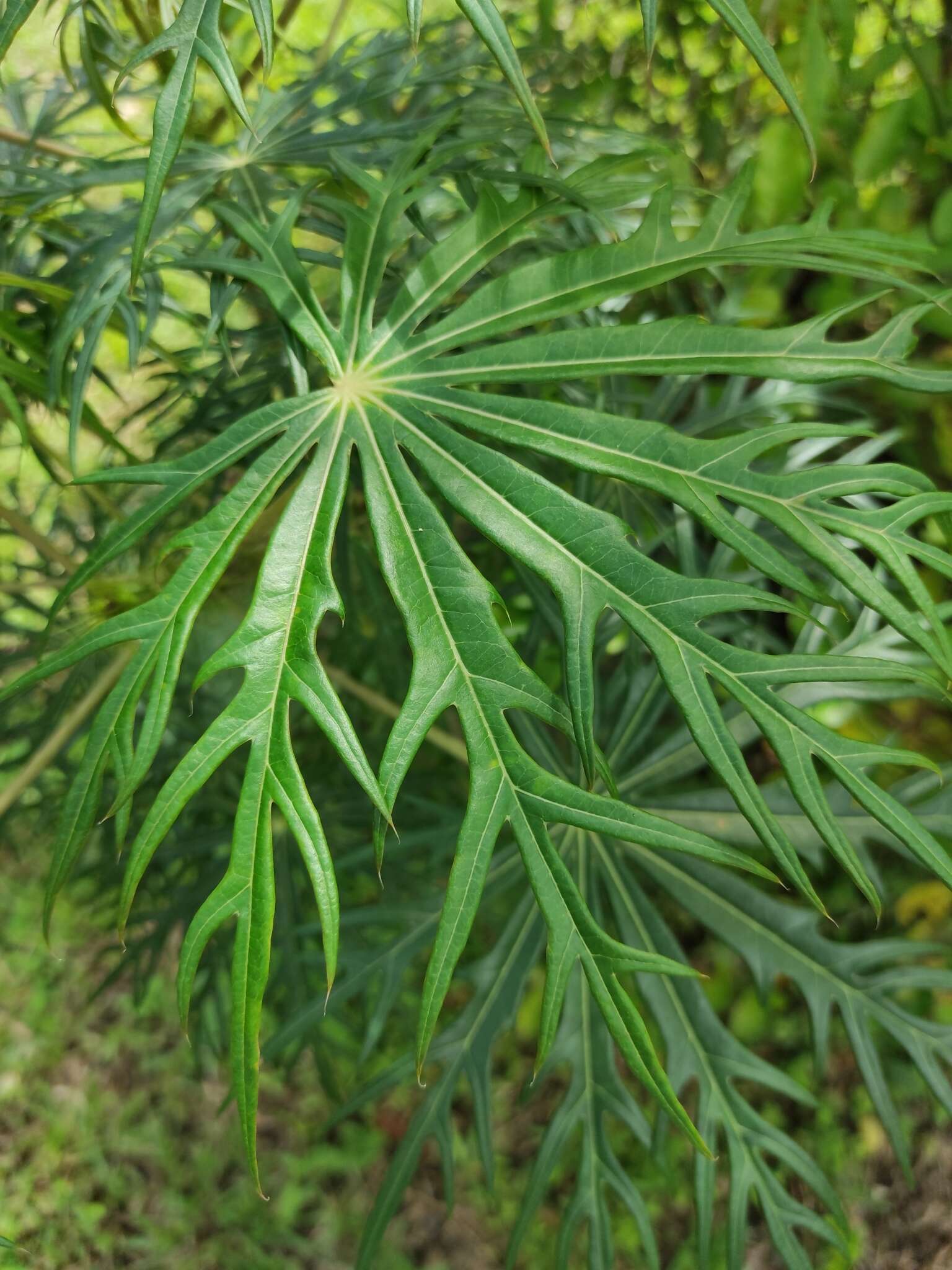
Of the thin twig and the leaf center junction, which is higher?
the leaf center junction

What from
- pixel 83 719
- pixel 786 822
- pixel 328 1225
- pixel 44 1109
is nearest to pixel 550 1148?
pixel 786 822

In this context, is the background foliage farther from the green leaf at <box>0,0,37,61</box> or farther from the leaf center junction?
the green leaf at <box>0,0,37,61</box>

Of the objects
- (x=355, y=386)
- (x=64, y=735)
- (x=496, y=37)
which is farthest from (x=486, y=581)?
(x=64, y=735)

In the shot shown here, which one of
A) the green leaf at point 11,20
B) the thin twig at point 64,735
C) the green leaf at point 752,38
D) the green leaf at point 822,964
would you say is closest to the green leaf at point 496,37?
the green leaf at point 752,38

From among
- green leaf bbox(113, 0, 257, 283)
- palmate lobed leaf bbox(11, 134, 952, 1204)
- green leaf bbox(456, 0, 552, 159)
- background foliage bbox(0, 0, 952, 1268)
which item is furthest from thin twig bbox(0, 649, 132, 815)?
green leaf bbox(456, 0, 552, 159)

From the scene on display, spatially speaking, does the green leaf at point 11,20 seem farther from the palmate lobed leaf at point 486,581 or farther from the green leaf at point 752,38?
the green leaf at point 752,38

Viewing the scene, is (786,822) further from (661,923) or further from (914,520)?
(914,520)
